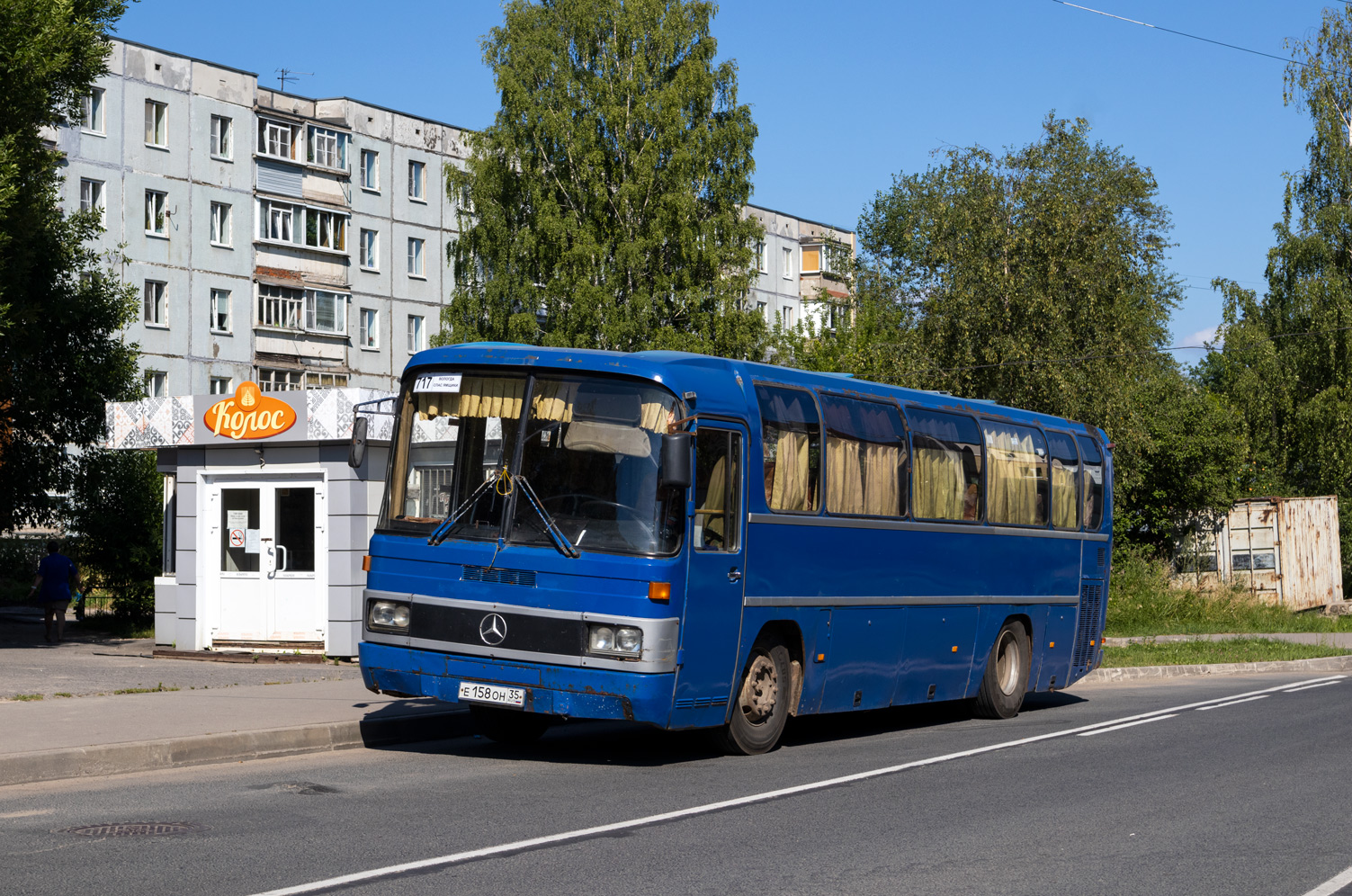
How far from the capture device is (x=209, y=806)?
29.3 ft

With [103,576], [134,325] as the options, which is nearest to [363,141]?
[134,325]

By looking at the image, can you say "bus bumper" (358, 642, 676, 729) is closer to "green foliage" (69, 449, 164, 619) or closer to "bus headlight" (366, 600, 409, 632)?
"bus headlight" (366, 600, 409, 632)

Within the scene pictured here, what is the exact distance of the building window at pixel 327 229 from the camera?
6019 cm

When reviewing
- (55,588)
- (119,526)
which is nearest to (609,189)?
(119,526)

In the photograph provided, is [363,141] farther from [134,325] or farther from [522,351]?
[522,351]

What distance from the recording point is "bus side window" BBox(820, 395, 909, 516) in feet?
42.5

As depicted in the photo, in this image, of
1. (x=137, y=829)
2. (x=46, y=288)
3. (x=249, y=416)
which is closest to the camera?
(x=137, y=829)

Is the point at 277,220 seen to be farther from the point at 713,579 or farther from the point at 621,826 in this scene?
the point at 621,826

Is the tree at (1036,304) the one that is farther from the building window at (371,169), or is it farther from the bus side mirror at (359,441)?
the building window at (371,169)

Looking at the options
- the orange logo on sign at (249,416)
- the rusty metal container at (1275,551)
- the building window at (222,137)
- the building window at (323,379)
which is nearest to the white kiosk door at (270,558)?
the orange logo on sign at (249,416)

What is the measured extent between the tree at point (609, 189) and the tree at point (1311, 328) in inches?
652

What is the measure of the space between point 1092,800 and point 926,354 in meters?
23.1

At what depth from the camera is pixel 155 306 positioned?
55.5 m

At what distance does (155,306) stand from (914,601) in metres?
47.1
